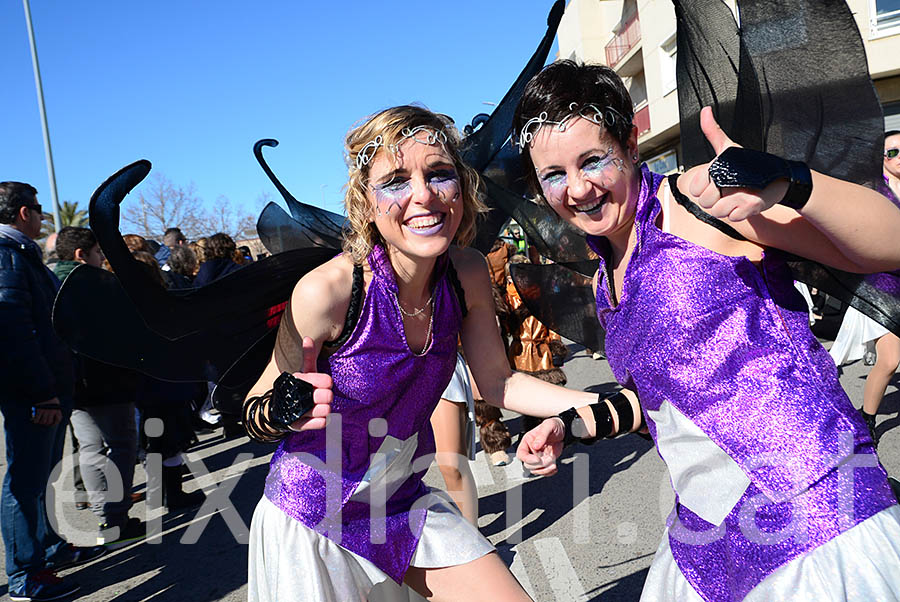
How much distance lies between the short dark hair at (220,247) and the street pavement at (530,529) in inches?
76.4

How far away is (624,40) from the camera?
2447 centimetres

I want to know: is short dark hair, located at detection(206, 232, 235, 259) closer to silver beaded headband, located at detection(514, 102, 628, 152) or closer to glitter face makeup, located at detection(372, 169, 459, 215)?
glitter face makeup, located at detection(372, 169, 459, 215)

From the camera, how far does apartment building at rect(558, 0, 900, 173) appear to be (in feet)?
45.2

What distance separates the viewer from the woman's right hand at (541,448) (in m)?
1.90

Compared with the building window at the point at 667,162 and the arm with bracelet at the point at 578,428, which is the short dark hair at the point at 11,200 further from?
the building window at the point at 667,162

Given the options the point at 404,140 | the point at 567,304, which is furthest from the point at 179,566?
the point at 404,140

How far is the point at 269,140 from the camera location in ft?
8.21

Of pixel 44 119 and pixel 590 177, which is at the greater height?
pixel 44 119

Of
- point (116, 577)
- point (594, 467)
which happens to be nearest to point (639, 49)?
point (594, 467)

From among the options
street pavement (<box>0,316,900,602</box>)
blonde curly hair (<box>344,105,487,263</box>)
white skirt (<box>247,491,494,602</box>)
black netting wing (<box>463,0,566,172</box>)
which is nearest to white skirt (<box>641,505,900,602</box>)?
white skirt (<box>247,491,494,602</box>)

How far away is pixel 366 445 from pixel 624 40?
83.0 ft

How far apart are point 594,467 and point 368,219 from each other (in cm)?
369

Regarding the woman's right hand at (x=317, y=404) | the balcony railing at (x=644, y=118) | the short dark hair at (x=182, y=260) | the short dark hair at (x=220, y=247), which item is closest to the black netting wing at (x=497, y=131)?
the woman's right hand at (x=317, y=404)

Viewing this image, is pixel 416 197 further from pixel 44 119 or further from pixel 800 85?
pixel 44 119
